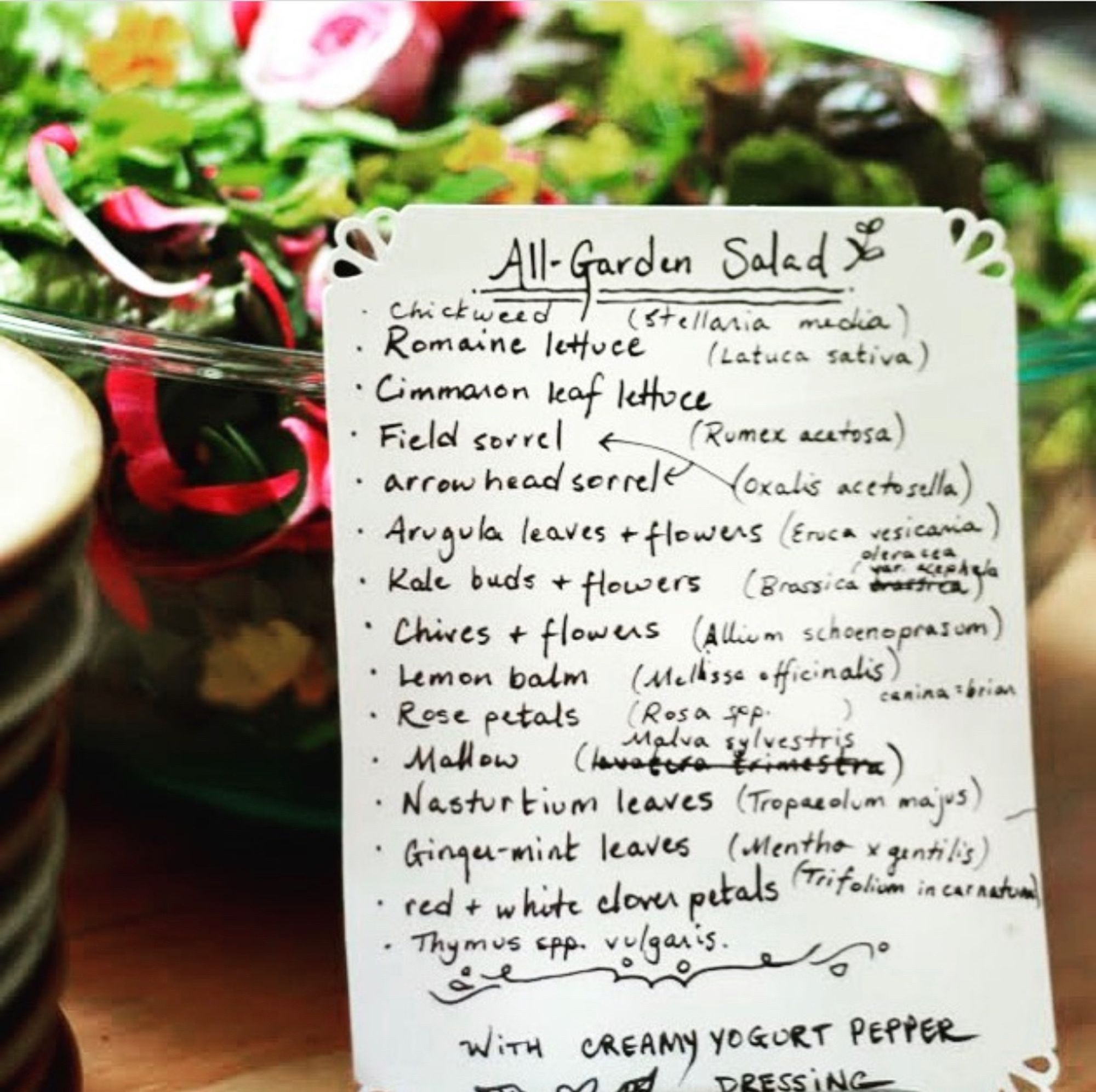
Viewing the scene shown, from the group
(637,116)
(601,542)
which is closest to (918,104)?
(637,116)

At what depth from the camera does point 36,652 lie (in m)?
0.42

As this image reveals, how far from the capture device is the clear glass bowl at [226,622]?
556mm

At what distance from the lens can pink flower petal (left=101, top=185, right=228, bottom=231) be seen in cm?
62

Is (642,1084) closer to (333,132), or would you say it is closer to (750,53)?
(333,132)

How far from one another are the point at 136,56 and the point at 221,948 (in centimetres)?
42

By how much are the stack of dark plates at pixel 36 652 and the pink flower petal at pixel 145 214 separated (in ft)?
0.49

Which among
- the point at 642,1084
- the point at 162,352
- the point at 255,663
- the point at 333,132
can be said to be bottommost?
the point at 642,1084

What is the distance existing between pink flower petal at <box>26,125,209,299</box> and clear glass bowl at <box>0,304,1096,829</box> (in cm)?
5

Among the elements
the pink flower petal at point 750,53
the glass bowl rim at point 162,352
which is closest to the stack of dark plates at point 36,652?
the glass bowl rim at point 162,352

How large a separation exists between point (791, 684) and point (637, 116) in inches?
15.2

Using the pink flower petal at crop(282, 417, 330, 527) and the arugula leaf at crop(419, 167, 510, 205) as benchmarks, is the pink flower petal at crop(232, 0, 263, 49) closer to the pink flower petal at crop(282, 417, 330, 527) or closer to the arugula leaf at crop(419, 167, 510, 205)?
the arugula leaf at crop(419, 167, 510, 205)

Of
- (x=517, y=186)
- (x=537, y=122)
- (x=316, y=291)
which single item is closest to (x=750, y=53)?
(x=537, y=122)

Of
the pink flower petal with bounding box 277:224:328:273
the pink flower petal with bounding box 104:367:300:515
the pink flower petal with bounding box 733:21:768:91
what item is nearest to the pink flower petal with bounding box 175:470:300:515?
the pink flower petal with bounding box 104:367:300:515

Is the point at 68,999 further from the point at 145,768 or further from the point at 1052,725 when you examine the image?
the point at 1052,725
